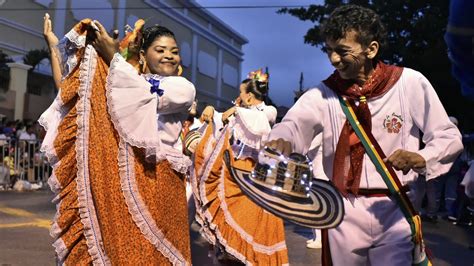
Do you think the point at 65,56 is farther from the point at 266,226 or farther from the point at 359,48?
the point at 266,226

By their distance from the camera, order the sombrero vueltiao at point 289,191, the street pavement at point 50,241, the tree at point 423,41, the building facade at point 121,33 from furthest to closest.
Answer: the building facade at point 121,33
the tree at point 423,41
the street pavement at point 50,241
the sombrero vueltiao at point 289,191

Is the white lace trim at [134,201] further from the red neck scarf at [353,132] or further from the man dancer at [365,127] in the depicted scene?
the red neck scarf at [353,132]

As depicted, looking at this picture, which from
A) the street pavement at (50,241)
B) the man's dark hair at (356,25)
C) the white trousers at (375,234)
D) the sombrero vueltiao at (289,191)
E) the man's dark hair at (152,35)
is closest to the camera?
the sombrero vueltiao at (289,191)

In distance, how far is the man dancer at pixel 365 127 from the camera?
8.30ft

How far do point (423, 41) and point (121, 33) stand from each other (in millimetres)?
15546

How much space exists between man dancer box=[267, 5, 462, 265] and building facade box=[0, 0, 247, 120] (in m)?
19.3

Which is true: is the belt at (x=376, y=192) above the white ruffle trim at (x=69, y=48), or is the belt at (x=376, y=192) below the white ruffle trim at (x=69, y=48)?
below

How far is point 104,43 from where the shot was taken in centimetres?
294

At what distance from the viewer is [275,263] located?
457 cm

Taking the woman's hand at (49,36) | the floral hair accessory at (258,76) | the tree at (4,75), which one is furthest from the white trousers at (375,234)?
the tree at (4,75)

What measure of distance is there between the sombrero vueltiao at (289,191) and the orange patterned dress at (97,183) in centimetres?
100

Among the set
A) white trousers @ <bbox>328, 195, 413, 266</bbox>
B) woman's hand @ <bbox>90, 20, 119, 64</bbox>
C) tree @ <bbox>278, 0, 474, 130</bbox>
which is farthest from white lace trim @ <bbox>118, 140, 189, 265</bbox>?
tree @ <bbox>278, 0, 474, 130</bbox>

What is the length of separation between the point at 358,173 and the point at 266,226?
2.18 meters

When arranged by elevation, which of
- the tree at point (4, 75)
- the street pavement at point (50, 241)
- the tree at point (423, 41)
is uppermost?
the tree at point (423, 41)
